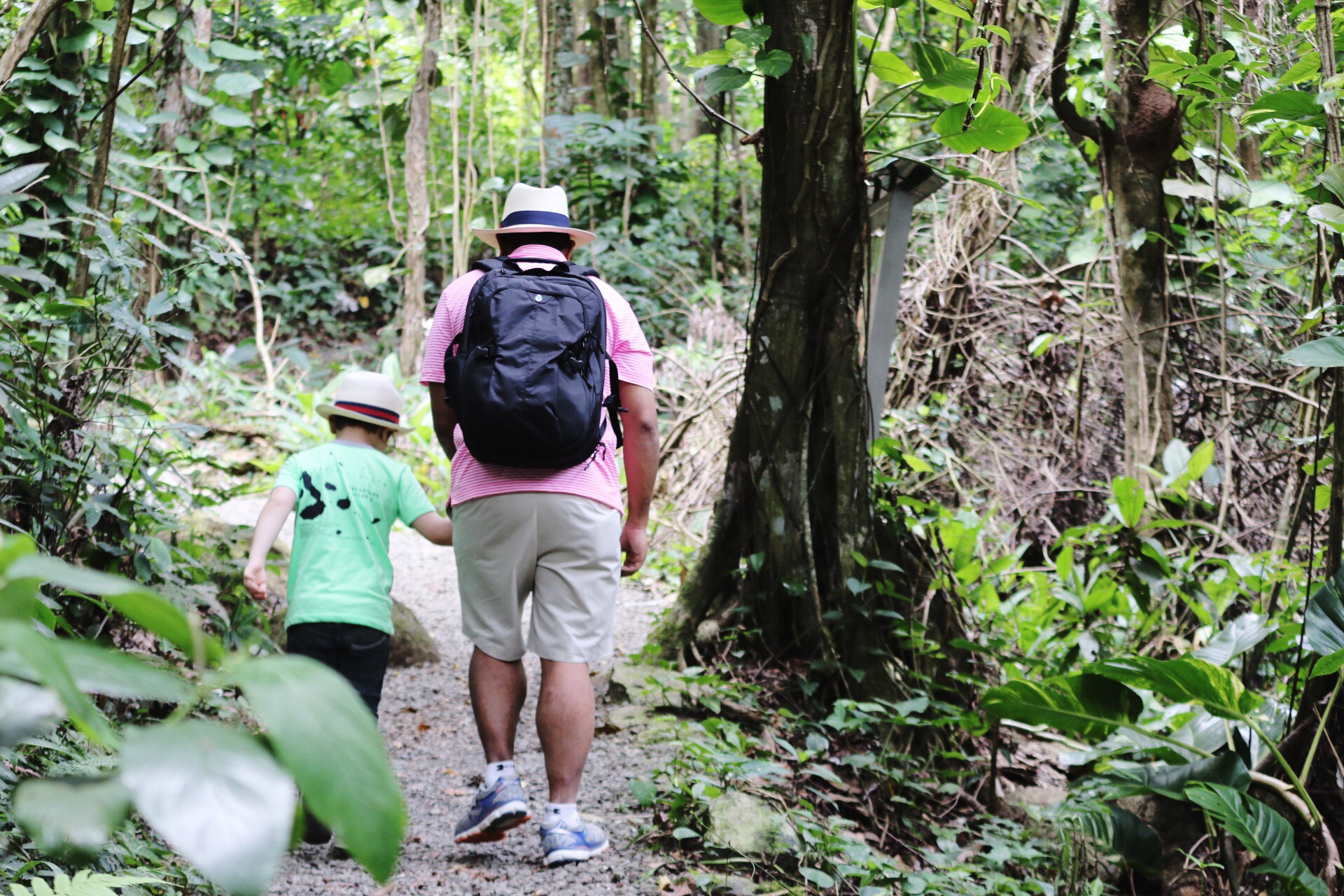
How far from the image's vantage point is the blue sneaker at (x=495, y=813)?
2.74 meters

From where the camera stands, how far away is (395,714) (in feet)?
14.0

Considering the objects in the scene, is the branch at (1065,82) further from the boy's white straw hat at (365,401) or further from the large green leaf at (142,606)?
the large green leaf at (142,606)

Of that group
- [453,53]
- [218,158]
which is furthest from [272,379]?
[218,158]

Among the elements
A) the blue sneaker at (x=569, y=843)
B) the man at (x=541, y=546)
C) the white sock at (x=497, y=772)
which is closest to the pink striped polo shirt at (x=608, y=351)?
the man at (x=541, y=546)

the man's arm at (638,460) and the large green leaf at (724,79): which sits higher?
the large green leaf at (724,79)

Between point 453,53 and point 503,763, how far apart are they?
667 centimetres

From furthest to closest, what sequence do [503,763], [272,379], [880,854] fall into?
[272,379], [880,854], [503,763]

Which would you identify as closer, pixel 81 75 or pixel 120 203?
pixel 81 75

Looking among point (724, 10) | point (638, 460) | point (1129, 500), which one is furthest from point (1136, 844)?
point (724, 10)

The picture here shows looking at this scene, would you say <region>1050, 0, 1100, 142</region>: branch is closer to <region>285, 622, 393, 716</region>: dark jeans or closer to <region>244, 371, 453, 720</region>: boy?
<region>244, 371, 453, 720</region>: boy

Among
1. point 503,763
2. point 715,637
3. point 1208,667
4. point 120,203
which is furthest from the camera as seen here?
point 120,203

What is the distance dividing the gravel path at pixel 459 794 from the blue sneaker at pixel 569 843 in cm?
3

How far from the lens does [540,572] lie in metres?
2.93

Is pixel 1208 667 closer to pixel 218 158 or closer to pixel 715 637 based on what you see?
pixel 715 637
